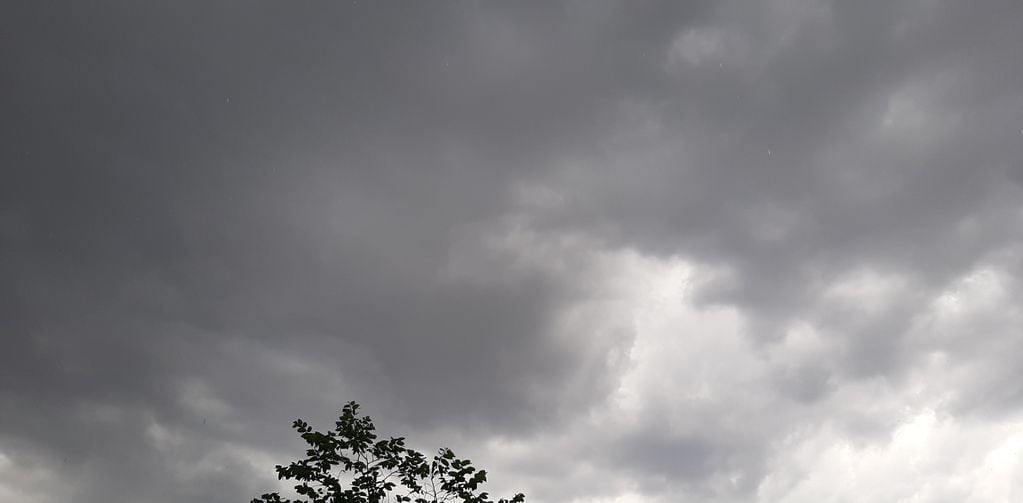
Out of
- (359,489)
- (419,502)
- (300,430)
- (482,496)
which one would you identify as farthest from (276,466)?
(482,496)

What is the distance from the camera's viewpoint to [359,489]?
1802cm

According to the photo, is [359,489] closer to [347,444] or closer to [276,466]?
[347,444]

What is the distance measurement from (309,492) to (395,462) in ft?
7.05

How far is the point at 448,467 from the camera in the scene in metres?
18.7

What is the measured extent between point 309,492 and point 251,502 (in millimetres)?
1990

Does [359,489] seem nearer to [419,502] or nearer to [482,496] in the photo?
[419,502]

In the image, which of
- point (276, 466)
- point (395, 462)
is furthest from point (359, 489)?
point (276, 466)

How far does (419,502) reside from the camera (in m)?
18.3

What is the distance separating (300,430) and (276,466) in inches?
40.7

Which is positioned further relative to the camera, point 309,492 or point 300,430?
point 300,430

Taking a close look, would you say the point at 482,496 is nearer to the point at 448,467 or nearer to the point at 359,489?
the point at 448,467

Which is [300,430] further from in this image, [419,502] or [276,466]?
[419,502]

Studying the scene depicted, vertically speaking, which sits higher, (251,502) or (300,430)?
(300,430)

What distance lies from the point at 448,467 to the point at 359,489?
219 centimetres
